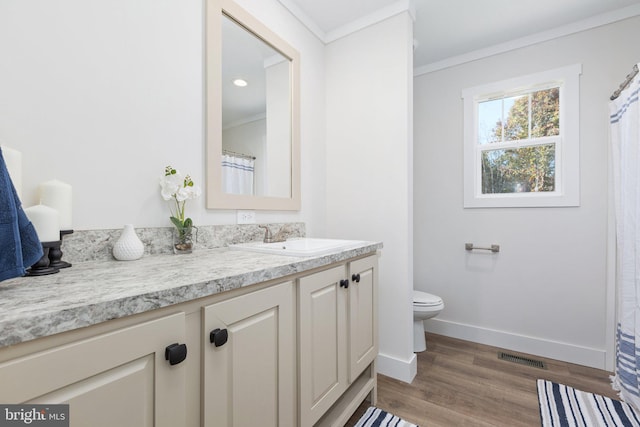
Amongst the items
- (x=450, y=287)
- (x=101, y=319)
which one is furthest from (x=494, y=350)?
(x=101, y=319)

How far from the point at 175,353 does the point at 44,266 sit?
51 centimetres

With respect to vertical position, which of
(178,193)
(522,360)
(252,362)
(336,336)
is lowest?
(522,360)

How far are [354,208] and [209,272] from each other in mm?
1468

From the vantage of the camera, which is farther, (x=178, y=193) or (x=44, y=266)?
(x=178, y=193)

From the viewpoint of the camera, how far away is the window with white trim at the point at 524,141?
7.18 feet

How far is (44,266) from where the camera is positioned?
32.0 inches

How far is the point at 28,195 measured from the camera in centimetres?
90

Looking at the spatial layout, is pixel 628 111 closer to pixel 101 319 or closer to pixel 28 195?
pixel 101 319

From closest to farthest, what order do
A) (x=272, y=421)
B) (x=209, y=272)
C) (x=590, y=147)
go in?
1. (x=209, y=272)
2. (x=272, y=421)
3. (x=590, y=147)

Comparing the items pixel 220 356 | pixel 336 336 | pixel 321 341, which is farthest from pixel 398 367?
pixel 220 356

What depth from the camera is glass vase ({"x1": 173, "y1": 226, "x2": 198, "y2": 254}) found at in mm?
1230

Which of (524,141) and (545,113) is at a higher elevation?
(545,113)

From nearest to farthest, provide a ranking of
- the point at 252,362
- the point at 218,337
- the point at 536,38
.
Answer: the point at 218,337
the point at 252,362
the point at 536,38

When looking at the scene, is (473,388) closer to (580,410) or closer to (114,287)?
(580,410)
